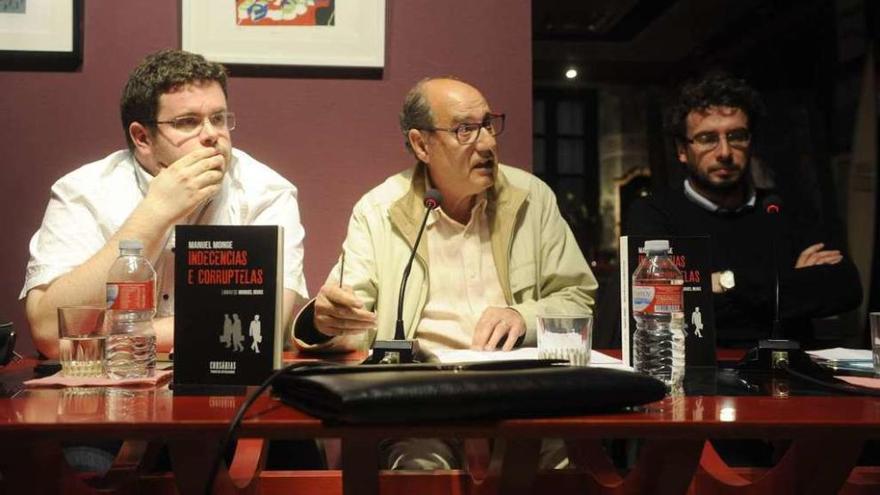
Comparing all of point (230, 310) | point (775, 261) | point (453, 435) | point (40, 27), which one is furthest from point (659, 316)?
point (40, 27)

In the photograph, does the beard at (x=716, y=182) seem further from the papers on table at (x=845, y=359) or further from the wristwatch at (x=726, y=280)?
the papers on table at (x=845, y=359)

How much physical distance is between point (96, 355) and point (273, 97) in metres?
1.33

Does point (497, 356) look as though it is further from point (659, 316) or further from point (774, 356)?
point (774, 356)

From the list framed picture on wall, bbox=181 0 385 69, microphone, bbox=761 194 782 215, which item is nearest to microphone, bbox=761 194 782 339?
microphone, bbox=761 194 782 215

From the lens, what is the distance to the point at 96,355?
1270 millimetres

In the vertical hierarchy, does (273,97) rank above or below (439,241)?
above

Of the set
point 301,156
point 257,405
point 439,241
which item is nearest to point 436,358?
point 257,405

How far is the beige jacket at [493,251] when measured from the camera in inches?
83.7

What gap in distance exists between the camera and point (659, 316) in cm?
128

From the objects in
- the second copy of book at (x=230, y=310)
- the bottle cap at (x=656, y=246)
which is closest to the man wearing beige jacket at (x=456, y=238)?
the bottle cap at (x=656, y=246)

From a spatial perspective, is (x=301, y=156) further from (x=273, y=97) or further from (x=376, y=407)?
(x=376, y=407)

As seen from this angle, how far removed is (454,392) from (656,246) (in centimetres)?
56

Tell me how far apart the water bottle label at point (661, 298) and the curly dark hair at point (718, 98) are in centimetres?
155

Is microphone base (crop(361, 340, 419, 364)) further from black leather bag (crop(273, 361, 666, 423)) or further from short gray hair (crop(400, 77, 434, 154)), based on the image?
short gray hair (crop(400, 77, 434, 154))
